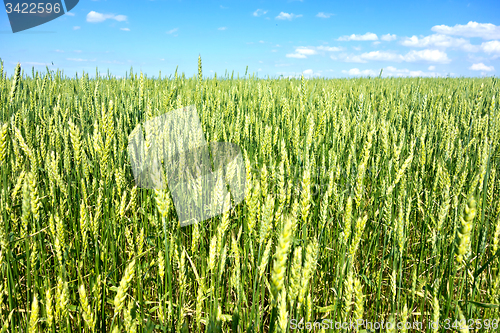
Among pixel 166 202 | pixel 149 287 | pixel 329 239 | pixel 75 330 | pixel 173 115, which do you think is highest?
pixel 173 115

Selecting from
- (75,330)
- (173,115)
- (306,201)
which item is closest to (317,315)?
(306,201)

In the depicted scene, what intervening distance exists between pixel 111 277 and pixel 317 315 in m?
0.79

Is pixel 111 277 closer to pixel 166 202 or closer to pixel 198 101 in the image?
pixel 166 202

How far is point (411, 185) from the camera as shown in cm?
137

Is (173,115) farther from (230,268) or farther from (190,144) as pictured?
(230,268)

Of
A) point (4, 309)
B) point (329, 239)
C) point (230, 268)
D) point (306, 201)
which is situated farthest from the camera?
point (329, 239)

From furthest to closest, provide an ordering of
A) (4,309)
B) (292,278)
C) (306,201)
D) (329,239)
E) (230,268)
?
(329,239) < (230,268) < (4,309) < (306,201) < (292,278)

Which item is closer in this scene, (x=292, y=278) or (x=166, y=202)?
(x=292, y=278)

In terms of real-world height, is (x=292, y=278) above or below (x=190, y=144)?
below

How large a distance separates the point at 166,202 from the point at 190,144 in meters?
0.75

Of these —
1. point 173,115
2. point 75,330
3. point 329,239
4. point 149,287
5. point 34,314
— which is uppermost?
point 173,115

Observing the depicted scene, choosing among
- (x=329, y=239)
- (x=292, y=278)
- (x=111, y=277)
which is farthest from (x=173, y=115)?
(x=292, y=278)

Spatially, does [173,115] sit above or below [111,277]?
above

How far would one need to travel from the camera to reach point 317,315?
3.56ft
